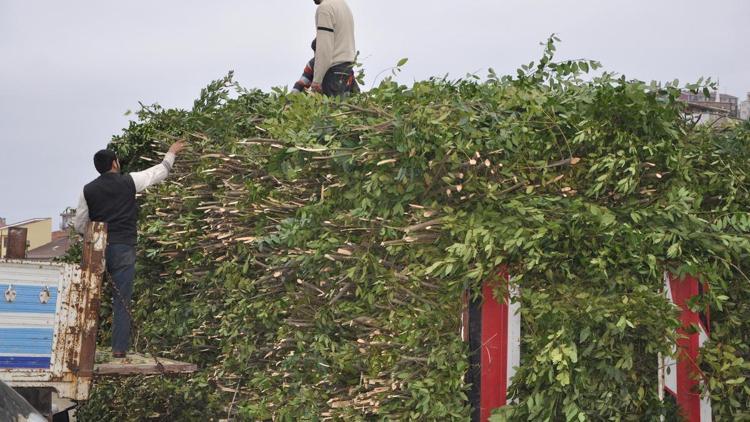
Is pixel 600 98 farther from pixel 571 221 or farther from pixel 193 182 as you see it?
pixel 193 182

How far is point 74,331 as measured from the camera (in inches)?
307

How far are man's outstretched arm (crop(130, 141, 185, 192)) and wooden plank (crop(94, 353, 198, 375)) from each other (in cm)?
162

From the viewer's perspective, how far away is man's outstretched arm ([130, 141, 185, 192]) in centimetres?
932

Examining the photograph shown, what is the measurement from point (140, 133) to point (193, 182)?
1880 mm

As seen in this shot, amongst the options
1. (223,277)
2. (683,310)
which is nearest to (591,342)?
(683,310)

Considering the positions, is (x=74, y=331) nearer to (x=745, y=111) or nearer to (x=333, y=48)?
(x=333, y=48)

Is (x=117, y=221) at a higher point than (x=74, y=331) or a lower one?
higher

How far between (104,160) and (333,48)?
124 inches

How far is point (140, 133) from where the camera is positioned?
11773 millimetres

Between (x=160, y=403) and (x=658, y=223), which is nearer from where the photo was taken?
(x=658, y=223)

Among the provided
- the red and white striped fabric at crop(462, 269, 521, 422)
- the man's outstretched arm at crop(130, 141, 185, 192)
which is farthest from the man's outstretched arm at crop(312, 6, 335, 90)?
the red and white striped fabric at crop(462, 269, 521, 422)

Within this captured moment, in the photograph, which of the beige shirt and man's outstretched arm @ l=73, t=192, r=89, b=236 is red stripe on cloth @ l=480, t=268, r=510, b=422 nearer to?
man's outstretched arm @ l=73, t=192, r=89, b=236

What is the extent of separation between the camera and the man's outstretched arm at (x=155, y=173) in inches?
367

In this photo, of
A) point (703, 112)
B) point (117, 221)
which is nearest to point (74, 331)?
point (117, 221)
